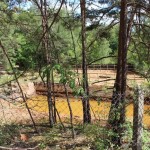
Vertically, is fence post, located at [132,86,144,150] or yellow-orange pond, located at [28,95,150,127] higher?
fence post, located at [132,86,144,150]

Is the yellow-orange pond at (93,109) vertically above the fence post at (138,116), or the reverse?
the fence post at (138,116)

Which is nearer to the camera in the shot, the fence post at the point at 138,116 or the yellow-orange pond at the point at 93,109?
the fence post at the point at 138,116

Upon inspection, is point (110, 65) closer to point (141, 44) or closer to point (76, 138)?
point (141, 44)

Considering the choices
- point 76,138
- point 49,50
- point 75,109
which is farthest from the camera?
point 75,109

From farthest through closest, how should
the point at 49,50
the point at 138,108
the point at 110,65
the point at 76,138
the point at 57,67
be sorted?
the point at 110,65 → the point at 49,50 → the point at 76,138 → the point at 57,67 → the point at 138,108

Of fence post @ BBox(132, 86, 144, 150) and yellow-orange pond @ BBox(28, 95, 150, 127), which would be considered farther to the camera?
yellow-orange pond @ BBox(28, 95, 150, 127)

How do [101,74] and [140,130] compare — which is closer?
[140,130]

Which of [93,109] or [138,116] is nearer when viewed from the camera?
[138,116]

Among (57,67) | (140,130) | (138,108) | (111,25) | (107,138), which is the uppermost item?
(111,25)

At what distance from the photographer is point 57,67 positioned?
4.11 meters

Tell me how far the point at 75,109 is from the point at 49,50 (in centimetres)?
658

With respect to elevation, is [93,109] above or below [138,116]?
below

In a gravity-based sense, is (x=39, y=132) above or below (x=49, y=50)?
below

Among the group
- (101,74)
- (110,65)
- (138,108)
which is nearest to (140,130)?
(138,108)
